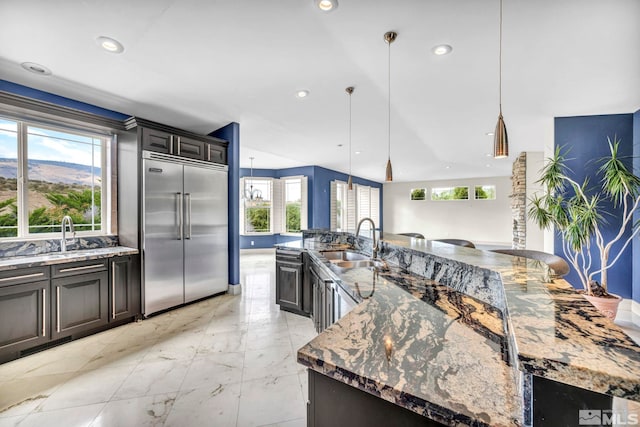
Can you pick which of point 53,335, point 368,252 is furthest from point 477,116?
point 53,335

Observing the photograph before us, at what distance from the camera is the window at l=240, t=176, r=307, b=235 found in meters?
8.07

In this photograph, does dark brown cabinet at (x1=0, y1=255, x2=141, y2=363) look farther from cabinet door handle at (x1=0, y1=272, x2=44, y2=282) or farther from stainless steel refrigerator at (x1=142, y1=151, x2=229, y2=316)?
stainless steel refrigerator at (x1=142, y1=151, x2=229, y2=316)

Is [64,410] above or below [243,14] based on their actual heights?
below

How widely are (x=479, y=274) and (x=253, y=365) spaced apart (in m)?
1.88

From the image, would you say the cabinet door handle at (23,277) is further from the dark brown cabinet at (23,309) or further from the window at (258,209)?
the window at (258,209)

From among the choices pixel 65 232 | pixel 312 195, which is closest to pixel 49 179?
pixel 65 232

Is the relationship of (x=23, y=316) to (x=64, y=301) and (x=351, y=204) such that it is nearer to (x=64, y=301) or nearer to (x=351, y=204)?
(x=64, y=301)

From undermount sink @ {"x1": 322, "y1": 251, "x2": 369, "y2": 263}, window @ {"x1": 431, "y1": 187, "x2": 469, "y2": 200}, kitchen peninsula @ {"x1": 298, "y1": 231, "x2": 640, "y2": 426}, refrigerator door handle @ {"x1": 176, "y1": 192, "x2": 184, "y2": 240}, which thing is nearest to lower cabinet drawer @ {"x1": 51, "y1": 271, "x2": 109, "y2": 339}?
refrigerator door handle @ {"x1": 176, "y1": 192, "x2": 184, "y2": 240}

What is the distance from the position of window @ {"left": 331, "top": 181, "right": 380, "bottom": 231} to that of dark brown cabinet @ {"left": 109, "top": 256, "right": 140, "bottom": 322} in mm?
4887

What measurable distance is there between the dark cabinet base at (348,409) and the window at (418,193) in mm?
10817

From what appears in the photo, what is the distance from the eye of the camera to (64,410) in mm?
1745

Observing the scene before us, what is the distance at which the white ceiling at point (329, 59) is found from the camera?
5.83 ft

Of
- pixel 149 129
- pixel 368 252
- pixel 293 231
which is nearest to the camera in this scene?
pixel 368 252

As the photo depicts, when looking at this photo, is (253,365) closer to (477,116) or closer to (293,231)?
(477,116)
